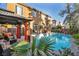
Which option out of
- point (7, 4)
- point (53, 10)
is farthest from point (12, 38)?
point (53, 10)

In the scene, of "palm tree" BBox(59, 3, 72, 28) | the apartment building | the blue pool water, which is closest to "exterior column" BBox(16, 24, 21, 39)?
the apartment building

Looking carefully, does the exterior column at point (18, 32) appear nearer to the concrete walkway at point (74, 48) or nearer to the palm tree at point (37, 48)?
the palm tree at point (37, 48)

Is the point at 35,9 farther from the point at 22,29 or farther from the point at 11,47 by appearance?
the point at 11,47

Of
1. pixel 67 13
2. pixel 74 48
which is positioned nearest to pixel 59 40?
pixel 74 48

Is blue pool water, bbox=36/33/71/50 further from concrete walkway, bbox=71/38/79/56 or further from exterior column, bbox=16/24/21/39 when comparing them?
exterior column, bbox=16/24/21/39

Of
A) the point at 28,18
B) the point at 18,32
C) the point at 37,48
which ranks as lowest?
the point at 37,48

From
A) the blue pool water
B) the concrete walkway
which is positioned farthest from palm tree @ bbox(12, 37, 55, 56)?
the concrete walkway

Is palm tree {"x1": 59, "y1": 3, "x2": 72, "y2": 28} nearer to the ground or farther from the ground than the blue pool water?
farther from the ground

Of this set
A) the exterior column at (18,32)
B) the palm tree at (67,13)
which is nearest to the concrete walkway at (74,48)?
the palm tree at (67,13)

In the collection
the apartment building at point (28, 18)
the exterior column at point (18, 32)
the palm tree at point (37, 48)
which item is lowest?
the palm tree at point (37, 48)

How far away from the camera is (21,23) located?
168cm

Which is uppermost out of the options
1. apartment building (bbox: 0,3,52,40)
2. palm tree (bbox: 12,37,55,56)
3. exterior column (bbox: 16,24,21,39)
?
apartment building (bbox: 0,3,52,40)

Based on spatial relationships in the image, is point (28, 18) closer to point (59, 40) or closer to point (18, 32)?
point (18, 32)

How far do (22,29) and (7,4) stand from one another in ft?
0.85
